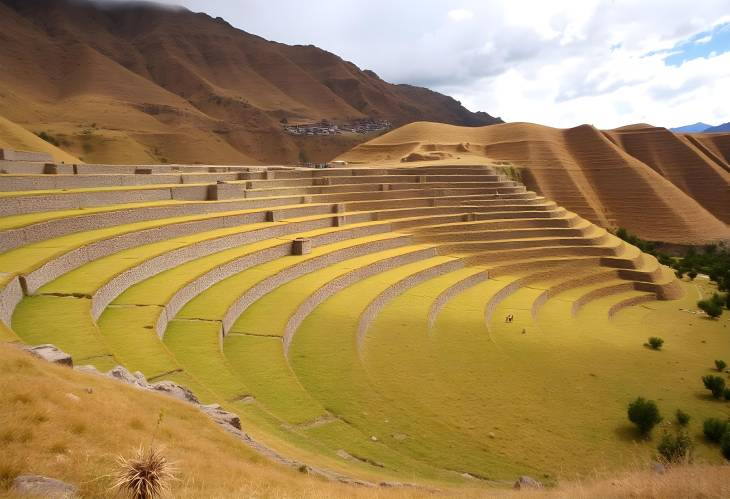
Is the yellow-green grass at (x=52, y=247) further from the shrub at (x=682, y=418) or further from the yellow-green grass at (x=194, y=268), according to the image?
the shrub at (x=682, y=418)

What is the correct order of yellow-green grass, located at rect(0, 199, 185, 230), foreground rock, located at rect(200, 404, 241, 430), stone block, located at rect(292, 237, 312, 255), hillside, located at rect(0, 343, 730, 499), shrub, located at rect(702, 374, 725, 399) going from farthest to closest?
stone block, located at rect(292, 237, 312, 255) < shrub, located at rect(702, 374, 725, 399) < yellow-green grass, located at rect(0, 199, 185, 230) < foreground rock, located at rect(200, 404, 241, 430) < hillside, located at rect(0, 343, 730, 499)

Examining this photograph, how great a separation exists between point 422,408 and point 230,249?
680 cm

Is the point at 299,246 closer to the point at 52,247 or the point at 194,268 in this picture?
the point at 194,268

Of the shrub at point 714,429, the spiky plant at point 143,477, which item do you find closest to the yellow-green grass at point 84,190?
the spiky plant at point 143,477

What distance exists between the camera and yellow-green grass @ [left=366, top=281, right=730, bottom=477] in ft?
27.1

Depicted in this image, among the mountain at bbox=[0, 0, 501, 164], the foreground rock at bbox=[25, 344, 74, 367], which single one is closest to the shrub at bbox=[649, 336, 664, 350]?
the foreground rock at bbox=[25, 344, 74, 367]

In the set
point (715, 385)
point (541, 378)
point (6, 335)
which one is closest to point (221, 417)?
point (6, 335)

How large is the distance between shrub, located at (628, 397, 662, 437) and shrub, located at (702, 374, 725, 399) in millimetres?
2896

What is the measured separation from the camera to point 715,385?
1109 cm

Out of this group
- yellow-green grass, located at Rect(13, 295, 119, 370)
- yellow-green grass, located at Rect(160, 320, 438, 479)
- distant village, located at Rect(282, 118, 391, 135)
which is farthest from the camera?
distant village, located at Rect(282, 118, 391, 135)

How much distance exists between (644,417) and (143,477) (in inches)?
344

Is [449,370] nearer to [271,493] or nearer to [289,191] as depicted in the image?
[271,493]

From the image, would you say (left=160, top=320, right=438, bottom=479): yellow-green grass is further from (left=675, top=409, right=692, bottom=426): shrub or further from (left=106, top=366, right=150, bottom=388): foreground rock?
(left=675, top=409, right=692, bottom=426): shrub

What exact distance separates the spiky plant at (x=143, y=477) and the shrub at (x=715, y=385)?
465 inches
